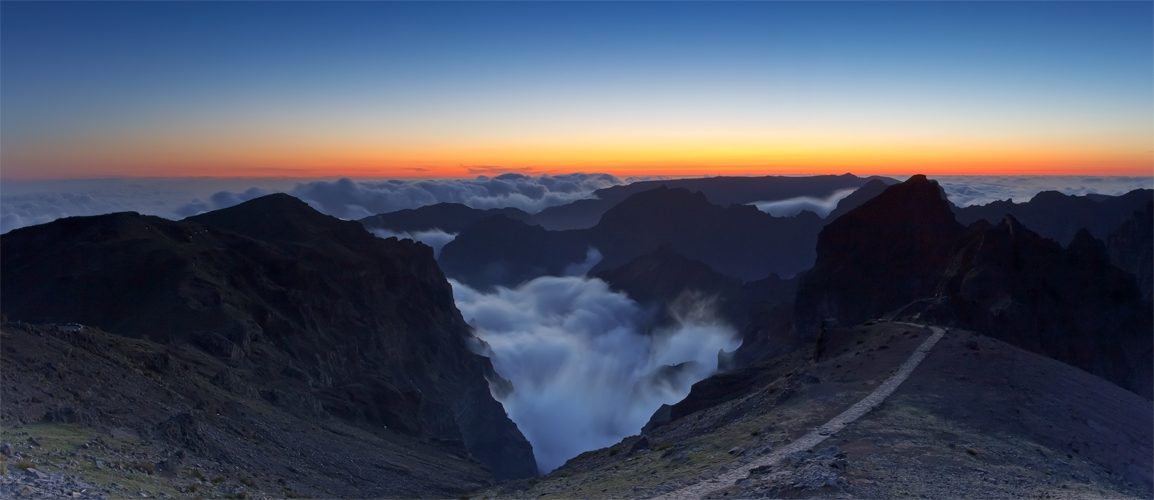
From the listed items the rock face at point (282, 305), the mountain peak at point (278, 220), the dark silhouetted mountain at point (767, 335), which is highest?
the mountain peak at point (278, 220)

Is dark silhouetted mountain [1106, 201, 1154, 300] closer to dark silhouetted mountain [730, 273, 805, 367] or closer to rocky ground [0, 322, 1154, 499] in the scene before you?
dark silhouetted mountain [730, 273, 805, 367]

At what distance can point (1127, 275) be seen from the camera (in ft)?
219

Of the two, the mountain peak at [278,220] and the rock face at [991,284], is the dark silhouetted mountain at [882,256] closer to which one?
the rock face at [991,284]

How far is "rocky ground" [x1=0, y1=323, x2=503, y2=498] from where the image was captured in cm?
2038

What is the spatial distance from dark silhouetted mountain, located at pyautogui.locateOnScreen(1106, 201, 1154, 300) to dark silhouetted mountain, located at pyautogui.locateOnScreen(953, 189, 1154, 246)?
121 feet

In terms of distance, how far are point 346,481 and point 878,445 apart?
87.1 feet

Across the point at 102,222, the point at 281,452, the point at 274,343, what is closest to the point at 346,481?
the point at 281,452

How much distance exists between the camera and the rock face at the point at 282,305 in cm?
5759

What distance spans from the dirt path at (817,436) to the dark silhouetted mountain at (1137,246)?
9601cm

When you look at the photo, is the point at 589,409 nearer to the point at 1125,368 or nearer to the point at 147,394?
the point at 1125,368

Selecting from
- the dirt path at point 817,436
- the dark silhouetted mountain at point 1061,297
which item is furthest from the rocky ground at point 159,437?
the dark silhouetted mountain at point 1061,297

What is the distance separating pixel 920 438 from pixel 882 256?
61.1m

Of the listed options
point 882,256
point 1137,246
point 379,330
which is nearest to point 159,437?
point 379,330

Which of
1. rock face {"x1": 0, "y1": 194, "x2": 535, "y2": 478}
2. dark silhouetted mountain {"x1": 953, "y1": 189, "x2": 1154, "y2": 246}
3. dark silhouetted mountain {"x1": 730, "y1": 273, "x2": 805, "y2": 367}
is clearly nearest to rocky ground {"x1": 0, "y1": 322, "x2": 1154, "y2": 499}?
rock face {"x1": 0, "y1": 194, "x2": 535, "y2": 478}
